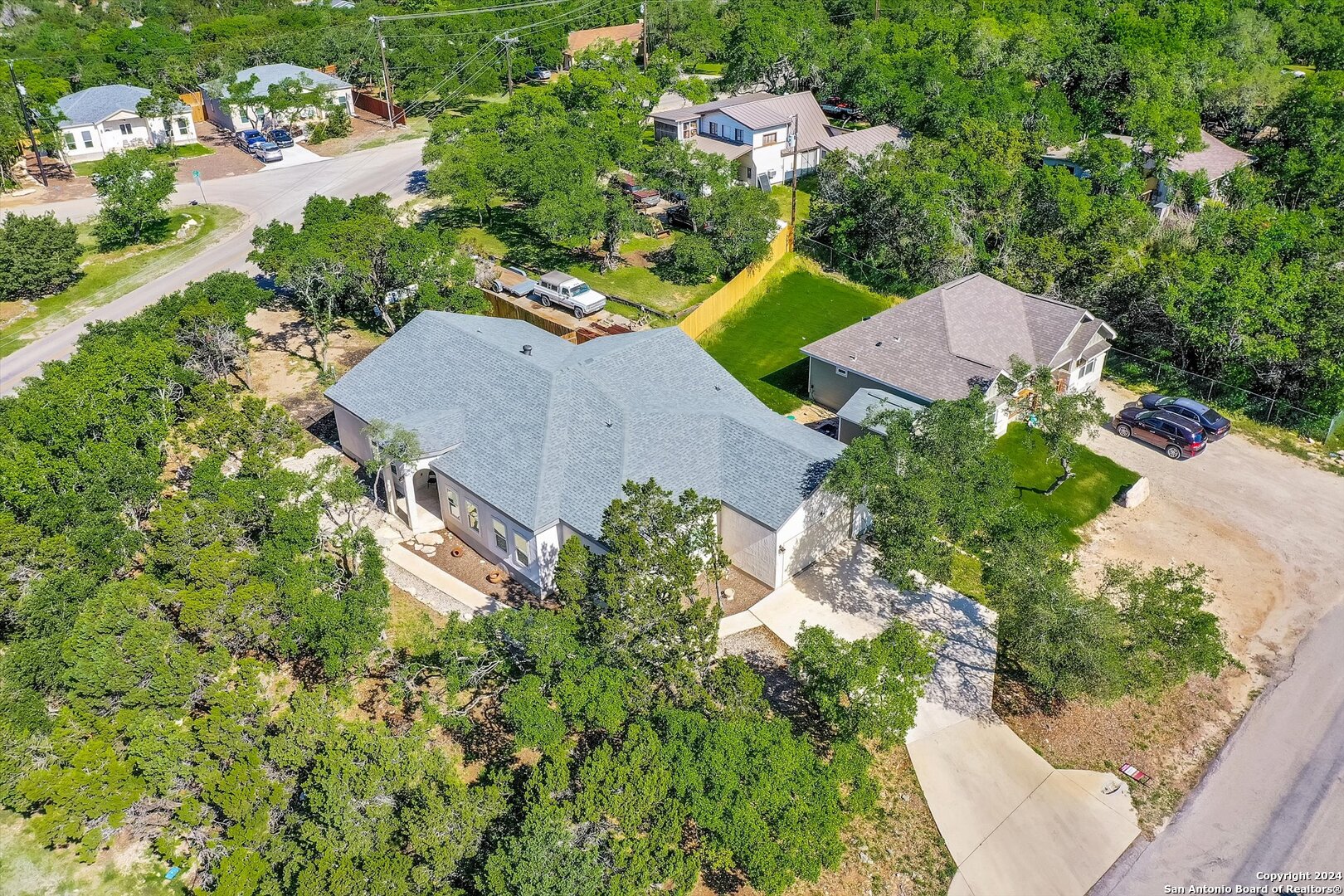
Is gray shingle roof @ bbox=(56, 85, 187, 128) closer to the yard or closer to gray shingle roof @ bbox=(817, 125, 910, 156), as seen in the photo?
the yard

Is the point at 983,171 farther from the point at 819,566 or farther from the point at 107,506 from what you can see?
the point at 107,506

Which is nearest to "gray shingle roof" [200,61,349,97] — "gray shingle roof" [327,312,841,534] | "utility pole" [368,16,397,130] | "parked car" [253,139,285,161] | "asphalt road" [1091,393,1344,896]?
"utility pole" [368,16,397,130]

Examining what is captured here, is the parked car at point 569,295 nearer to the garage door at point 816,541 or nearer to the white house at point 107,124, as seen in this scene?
the garage door at point 816,541

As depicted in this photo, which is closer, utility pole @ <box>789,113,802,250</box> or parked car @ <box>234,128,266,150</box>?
utility pole @ <box>789,113,802,250</box>

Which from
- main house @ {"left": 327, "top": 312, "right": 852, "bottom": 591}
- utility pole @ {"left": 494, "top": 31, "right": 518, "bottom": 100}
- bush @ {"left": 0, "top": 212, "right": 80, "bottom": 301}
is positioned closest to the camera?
main house @ {"left": 327, "top": 312, "right": 852, "bottom": 591}

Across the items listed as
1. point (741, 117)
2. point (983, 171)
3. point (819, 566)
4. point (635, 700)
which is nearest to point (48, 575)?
point (635, 700)

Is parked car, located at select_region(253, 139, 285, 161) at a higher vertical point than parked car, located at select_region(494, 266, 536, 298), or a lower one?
higher
